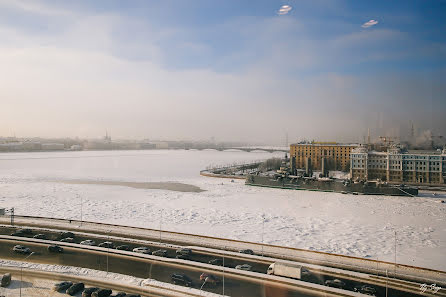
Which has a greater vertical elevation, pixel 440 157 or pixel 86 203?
pixel 440 157

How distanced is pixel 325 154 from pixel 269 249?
23245mm

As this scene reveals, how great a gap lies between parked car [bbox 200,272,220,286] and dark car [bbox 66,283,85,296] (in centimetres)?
192

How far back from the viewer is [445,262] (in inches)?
243

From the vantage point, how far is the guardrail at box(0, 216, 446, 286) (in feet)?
17.9

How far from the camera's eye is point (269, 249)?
6.77m

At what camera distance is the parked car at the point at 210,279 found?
4.90 meters

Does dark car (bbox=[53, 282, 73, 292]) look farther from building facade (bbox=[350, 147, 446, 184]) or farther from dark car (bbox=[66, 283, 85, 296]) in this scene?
building facade (bbox=[350, 147, 446, 184])

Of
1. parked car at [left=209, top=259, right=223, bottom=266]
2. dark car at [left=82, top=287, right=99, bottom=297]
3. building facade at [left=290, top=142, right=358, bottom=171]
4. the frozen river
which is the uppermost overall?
building facade at [left=290, top=142, right=358, bottom=171]

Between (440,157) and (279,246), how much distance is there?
53.4 feet

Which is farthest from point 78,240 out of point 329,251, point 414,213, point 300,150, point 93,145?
point 93,145

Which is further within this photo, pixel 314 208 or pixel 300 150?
pixel 300 150

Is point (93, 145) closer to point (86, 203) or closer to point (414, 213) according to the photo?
point (86, 203)

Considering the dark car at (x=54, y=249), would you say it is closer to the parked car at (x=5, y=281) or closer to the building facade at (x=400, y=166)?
the parked car at (x=5, y=281)

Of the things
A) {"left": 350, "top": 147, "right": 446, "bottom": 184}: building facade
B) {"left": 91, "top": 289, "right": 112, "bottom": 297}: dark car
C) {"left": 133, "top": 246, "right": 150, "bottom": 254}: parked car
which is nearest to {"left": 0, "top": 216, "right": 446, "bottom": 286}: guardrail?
{"left": 133, "top": 246, "right": 150, "bottom": 254}: parked car
